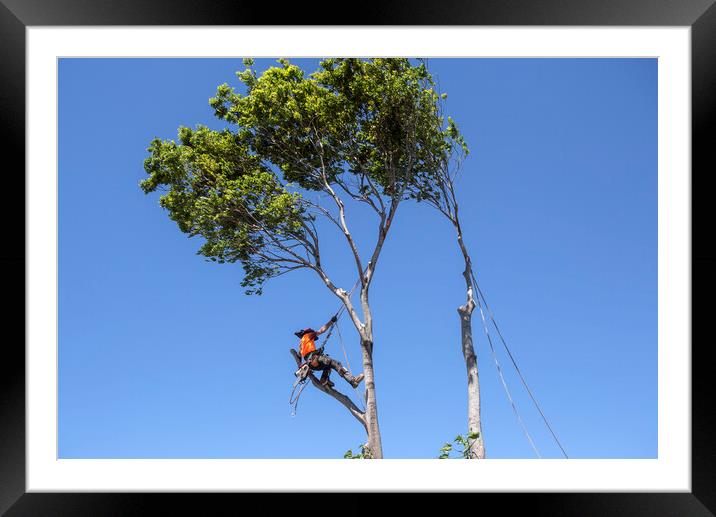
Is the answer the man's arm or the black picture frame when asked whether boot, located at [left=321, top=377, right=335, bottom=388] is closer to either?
the man's arm

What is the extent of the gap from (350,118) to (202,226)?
215 cm

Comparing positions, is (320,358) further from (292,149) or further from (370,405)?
(292,149)

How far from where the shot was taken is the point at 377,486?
2.16m

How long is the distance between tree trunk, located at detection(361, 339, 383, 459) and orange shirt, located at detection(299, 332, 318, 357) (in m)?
0.52

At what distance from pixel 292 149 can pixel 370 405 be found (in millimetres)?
3041

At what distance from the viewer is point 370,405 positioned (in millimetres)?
6098

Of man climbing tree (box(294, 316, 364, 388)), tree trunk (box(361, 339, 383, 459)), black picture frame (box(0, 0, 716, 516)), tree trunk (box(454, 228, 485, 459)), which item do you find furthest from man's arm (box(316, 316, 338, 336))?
black picture frame (box(0, 0, 716, 516))
